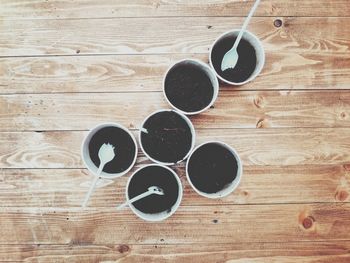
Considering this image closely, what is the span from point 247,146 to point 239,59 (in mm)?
265

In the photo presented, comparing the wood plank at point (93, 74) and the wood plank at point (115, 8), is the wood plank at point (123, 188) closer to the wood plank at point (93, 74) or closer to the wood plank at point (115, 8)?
the wood plank at point (93, 74)

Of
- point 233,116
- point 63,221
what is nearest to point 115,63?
point 233,116

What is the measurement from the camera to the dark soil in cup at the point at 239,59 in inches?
47.5

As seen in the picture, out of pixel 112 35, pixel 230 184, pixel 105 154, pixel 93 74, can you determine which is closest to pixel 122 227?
pixel 105 154

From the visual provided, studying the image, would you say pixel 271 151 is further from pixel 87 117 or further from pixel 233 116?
pixel 87 117

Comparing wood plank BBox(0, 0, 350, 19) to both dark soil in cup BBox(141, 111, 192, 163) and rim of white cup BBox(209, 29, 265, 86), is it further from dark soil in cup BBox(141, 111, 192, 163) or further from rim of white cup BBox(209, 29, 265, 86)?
dark soil in cup BBox(141, 111, 192, 163)

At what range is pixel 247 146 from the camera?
1.25m

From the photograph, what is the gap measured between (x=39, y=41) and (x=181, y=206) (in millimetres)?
671

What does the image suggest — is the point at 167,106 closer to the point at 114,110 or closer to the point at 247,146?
the point at 114,110

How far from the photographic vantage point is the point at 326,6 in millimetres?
1283

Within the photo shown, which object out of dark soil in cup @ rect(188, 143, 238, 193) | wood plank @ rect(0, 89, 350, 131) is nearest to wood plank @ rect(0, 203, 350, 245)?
dark soil in cup @ rect(188, 143, 238, 193)

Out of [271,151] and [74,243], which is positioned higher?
[271,151]

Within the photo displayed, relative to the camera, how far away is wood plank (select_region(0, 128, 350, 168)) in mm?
1242

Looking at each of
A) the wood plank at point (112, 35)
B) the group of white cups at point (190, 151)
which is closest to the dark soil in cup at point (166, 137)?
the group of white cups at point (190, 151)
